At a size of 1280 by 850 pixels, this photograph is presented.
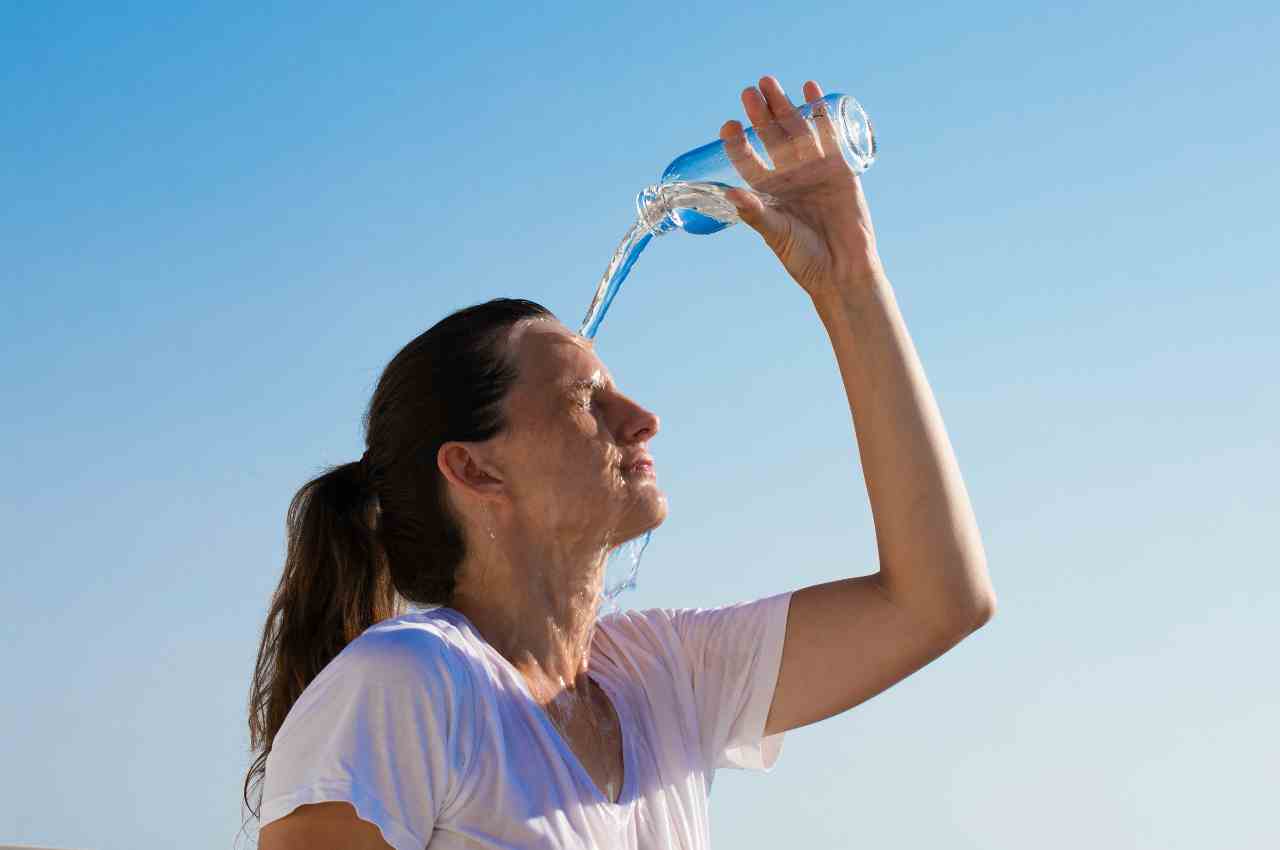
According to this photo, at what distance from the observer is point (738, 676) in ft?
8.20

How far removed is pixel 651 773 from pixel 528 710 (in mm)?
291

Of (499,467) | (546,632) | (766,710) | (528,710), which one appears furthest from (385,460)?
(766,710)

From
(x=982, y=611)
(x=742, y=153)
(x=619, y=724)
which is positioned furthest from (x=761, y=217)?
(x=619, y=724)

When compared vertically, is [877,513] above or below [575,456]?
below

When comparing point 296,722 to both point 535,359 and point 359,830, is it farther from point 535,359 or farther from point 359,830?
point 535,359

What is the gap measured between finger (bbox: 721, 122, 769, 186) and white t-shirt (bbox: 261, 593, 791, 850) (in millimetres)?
747

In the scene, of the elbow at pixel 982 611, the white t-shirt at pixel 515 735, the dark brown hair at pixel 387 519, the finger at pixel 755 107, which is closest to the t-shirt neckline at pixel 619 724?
the white t-shirt at pixel 515 735

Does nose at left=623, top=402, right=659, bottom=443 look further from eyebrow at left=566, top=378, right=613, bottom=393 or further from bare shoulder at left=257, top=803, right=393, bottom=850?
bare shoulder at left=257, top=803, right=393, bottom=850

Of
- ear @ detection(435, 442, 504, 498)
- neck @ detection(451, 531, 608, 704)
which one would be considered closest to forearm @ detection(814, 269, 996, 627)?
neck @ detection(451, 531, 608, 704)

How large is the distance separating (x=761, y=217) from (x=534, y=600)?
753 mm

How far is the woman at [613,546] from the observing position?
2.39 m

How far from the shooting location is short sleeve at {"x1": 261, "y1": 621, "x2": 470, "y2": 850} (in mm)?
1856

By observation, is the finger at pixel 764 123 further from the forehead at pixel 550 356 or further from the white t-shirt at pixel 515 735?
the white t-shirt at pixel 515 735

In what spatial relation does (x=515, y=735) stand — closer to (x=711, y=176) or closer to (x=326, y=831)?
(x=326, y=831)
